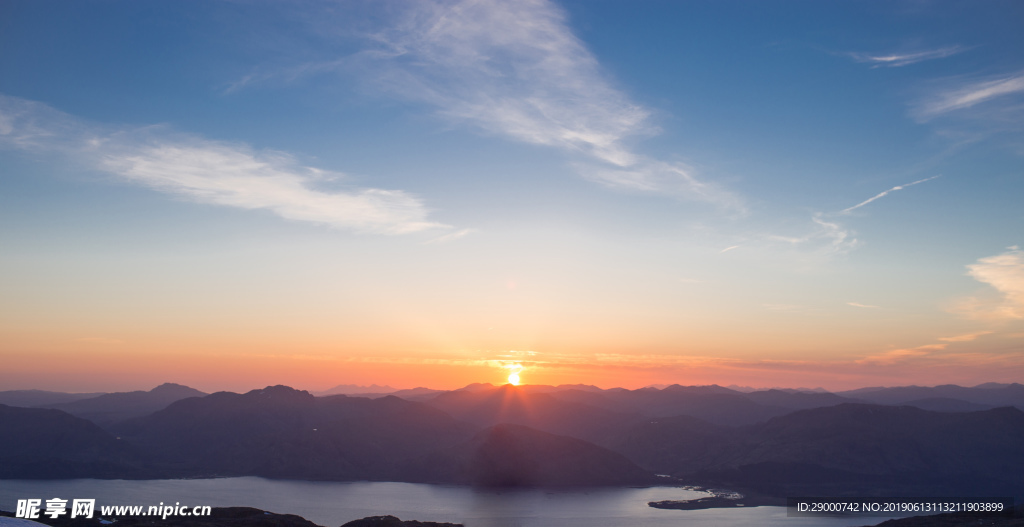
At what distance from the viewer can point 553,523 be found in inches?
6772

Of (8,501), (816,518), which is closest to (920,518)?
(816,518)

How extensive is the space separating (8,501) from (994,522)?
9161 inches

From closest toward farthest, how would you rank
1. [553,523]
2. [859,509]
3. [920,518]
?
1. [920,518]
2. [553,523]
3. [859,509]

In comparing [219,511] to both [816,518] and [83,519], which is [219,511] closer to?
[83,519]

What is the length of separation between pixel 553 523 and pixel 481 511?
89.6ft

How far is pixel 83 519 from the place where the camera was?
9500 centimetres

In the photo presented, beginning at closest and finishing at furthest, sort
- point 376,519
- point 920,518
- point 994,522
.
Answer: point 994,522, point 376,519, point 920,518

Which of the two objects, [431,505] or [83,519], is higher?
[83,519]

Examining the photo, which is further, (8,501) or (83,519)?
(8,501)

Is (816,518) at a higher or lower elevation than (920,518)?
lower

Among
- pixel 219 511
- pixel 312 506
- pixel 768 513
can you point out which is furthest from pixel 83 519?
pixel 768 513

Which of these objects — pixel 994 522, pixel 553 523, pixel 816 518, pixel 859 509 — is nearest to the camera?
pixel 994 522

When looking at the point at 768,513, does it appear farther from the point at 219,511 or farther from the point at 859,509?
the point at 219,511

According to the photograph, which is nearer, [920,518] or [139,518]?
[139,518]
